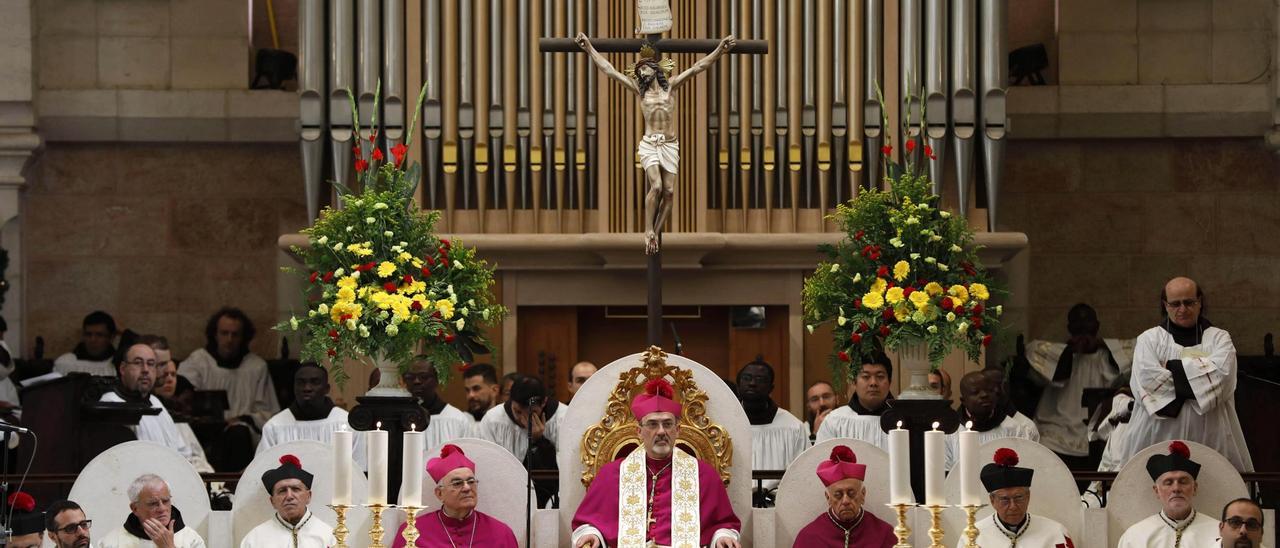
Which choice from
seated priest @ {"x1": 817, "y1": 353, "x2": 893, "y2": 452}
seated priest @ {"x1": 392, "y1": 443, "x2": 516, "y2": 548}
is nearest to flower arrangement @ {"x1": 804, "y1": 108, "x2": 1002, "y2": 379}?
seated priest @ {"x1": 817, "y1": 353, "x2": 893, "y2": 452}

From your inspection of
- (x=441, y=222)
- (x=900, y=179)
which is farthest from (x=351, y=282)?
(x=441, y=222)

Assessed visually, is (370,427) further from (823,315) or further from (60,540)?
(823,315)

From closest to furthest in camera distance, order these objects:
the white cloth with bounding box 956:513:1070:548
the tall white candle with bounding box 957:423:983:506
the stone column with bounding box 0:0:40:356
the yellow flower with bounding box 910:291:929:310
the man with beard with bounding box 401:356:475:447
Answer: the tall white candle with bounding box 957:423:983:506 < the white cloth with bounding box 956:513:1070:548 < the yellow flower with bounding box 910:291:929:310 < the man with beard with bounding box 401:356:475:447 < the stone column with bounding box 0:0:40:356

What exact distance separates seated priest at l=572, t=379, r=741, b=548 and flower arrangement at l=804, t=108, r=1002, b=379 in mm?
1425

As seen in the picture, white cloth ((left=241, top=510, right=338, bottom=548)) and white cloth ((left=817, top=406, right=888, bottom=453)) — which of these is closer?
white cloth ((left=241, top=510, right=338, bottom=548))

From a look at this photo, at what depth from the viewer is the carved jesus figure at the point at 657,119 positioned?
393 inches

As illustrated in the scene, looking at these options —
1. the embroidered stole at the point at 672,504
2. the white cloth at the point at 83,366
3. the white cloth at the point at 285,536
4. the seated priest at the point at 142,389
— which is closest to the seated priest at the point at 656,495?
the embroidered stole at the point at 672,504

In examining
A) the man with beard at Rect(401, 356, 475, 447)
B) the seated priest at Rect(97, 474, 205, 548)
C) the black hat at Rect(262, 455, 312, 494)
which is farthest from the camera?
the man with beard at Rect(401, 356, 475, 447)

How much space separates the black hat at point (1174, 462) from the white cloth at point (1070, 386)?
436 cm

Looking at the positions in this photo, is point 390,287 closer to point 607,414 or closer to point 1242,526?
point 607,414

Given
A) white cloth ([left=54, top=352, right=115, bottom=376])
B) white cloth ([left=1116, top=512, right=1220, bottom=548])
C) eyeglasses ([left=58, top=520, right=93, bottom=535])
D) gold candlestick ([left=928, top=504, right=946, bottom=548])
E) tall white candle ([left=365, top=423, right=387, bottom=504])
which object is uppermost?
white cloth ([left=54, top=352, right=115, bottom=376])

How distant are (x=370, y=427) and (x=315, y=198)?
14.4ft

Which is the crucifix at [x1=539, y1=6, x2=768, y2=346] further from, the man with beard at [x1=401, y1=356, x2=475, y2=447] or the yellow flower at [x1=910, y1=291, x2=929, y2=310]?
the man with beard at [x1=401, y1=356, x2=475, y2=447]

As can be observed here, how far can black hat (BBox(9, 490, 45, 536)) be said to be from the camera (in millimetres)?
9602
